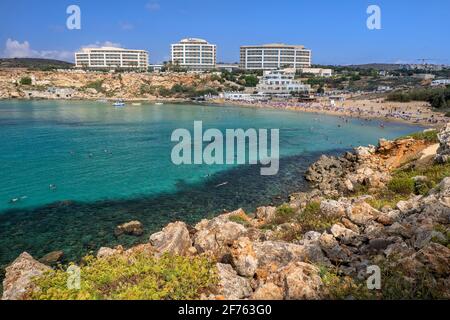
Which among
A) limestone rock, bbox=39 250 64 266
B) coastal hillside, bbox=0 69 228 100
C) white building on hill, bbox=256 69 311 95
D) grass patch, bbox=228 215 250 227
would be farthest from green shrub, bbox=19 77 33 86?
grass patch, bbox=228 215 250 227

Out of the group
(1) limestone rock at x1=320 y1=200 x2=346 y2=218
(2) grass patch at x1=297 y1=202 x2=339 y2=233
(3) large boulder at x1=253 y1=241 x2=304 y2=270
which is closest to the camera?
(3) large boulder at x1=253 y1=241 x2=304 y2=270

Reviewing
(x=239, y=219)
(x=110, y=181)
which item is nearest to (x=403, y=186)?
(x=239, y=219)

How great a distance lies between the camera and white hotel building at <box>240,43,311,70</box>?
6698 inches

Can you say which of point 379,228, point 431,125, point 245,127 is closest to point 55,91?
point 245,127

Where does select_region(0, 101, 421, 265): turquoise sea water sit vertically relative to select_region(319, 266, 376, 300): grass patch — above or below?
below

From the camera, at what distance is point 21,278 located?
915 centimetres

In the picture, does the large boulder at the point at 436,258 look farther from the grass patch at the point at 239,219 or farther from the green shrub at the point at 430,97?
the green shrub at the point at 430,97

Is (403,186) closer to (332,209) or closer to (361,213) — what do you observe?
(332,209)

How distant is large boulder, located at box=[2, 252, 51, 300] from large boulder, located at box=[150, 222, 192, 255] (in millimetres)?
3610

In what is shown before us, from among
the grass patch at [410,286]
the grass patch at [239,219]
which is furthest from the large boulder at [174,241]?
the grass patch at [410,286]

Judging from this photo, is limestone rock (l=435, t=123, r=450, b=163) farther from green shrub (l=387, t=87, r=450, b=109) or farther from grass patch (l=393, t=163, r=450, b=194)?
green shrub (l=387, t=87, r=450, b=109)

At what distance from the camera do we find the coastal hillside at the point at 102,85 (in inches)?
4811

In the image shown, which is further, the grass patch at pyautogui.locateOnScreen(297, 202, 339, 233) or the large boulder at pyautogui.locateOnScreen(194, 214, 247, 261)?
the grass patch at pyautogui.locateOnScreen(297, 202, 339, 233)

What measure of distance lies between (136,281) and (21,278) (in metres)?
3.24
